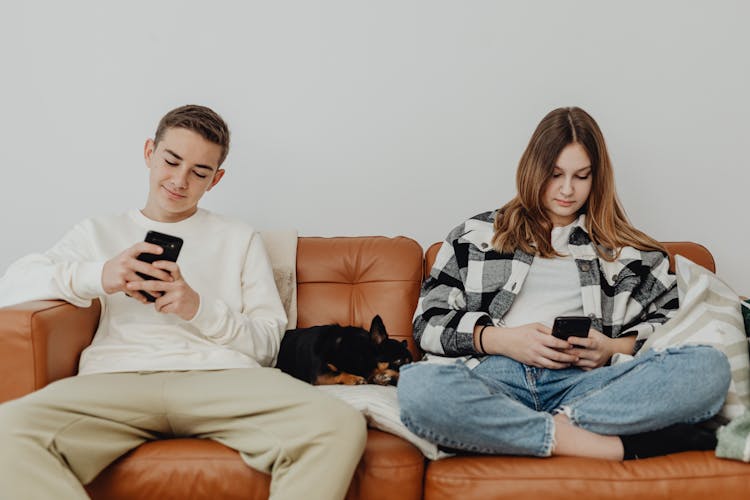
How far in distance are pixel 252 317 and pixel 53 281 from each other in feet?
1.75

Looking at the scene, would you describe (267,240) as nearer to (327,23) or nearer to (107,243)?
(107,243)

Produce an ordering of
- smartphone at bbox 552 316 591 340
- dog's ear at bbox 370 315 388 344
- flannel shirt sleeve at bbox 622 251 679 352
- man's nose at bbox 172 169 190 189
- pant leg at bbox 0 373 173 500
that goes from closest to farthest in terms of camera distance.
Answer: pant leg at bbox 0 373 173 500 → smartphone at bbox 552 316 591 340 → man's nose at bbox 172 169 190 189 → flannel shirt sleeve at bbox 622 251 679 352 → dog's ear at bbox 370 315 388 344

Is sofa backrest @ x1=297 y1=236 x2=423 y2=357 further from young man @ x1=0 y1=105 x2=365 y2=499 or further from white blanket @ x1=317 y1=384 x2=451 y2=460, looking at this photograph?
white blanket @ x1=317 y1=384 x2=451 y2=460

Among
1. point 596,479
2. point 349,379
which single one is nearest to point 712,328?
point 596,479

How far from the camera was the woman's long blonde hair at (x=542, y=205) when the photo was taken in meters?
2.07

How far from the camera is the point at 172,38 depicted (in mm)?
2629

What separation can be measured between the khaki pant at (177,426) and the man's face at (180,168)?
20.0 inches

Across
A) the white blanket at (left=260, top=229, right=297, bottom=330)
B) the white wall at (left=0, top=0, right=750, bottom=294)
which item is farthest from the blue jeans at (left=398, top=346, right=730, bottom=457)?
the white wall at (left=0, top=0, right=750, bottom=294)

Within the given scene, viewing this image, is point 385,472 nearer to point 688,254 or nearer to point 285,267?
point 285,267

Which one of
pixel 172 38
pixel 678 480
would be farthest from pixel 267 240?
pixel 678 480

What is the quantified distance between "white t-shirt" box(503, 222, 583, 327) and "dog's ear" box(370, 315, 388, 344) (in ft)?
1.26

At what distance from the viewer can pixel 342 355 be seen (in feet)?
6.87

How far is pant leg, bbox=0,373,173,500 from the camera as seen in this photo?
1354 millimetres

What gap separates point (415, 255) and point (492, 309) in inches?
17.6
